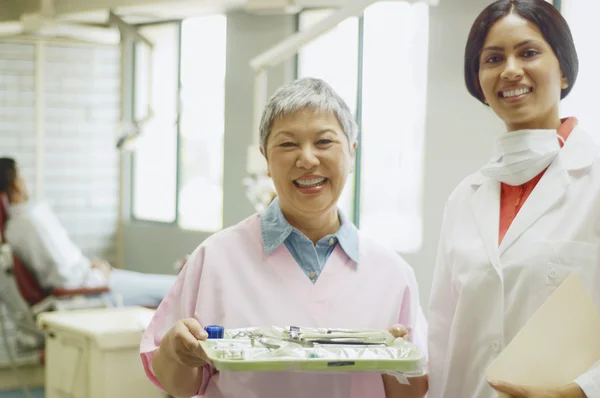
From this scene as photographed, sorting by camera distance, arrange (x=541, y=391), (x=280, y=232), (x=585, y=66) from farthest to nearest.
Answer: (x=585, y=66), (x=280, y=232), (x=541, y=391)

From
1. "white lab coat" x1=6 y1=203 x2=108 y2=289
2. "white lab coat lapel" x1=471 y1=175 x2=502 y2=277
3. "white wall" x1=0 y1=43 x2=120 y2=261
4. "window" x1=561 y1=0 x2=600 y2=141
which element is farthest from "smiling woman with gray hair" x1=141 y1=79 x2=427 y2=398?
"white wall" x1=0 y1=43 x2=120 y2=261

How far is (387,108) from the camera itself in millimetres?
5262

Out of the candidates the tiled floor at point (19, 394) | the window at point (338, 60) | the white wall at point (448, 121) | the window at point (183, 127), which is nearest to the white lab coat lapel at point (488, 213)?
the white wall at point (448, 121)

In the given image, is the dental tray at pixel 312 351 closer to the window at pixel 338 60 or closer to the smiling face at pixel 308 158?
the smiling face at pixel 308 158

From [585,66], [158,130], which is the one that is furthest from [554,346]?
[158,130]

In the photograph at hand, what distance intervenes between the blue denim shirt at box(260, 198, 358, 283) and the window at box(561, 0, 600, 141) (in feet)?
7.42

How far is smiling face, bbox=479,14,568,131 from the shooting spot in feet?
4.55

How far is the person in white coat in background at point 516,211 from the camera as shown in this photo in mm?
1321

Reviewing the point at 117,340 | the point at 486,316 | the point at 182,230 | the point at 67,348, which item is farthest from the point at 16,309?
the point at 486,316

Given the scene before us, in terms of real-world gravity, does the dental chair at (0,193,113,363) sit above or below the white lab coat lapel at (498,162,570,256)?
below

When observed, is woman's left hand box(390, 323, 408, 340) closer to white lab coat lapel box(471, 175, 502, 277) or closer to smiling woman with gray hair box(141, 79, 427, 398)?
smiling woman with gray hair box(141, 79, 427, 398)

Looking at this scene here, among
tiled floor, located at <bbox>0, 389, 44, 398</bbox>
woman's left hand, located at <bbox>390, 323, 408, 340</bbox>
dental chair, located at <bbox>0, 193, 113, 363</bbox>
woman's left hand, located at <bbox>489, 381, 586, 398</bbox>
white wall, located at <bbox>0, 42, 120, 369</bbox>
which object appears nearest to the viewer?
woman's left hand, located at <bbox>489, 381, 586, 398</bbox>

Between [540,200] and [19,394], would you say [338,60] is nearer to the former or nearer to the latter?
[19,394]

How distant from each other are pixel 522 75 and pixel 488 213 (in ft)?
0.91
